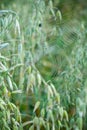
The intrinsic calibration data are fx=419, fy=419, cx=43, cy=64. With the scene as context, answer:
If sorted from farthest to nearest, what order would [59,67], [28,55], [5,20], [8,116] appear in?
1. [59,67]
2. [28,55]
3. [5,20]
4. [8,116]

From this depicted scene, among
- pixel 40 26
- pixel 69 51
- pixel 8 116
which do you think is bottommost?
pixel 8 116

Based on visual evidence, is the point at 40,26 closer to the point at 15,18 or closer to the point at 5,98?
the point at 15,18

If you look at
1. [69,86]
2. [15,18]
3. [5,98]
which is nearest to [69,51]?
[69,86]

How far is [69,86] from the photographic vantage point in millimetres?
2355

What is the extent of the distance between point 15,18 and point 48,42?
0.43 metres

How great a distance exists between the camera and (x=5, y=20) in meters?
2.17

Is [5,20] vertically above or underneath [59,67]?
Answer: above

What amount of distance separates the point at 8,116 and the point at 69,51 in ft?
2.27

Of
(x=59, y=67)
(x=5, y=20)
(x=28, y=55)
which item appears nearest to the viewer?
(x=5, y=20)

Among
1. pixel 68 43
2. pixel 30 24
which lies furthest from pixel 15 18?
pixel 68 43

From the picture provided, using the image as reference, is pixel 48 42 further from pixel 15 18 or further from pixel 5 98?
pixel 5 98

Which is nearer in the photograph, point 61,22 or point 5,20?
point 5,20

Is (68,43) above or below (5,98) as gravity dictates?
above

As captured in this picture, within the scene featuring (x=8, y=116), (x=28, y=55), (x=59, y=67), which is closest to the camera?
(x=8, y=116)
